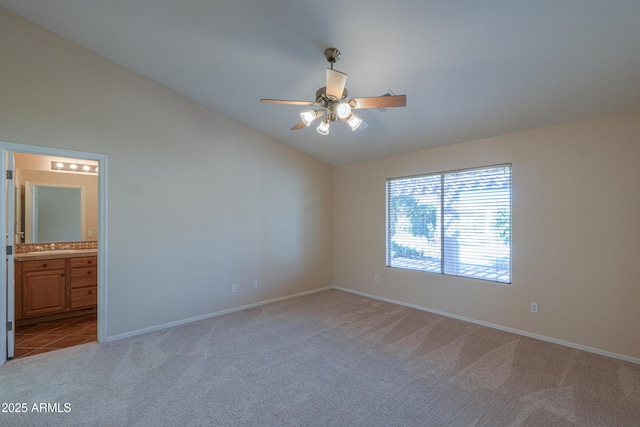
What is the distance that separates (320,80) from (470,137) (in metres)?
2.15

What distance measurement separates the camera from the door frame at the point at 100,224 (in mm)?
2840

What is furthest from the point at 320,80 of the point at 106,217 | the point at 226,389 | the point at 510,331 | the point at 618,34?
the point at 510,331

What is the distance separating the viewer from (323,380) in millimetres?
2566

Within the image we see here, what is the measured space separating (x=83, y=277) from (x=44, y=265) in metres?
0.47

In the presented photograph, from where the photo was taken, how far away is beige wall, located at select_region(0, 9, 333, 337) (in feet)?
9.91

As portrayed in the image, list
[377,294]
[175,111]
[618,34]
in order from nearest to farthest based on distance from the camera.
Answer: [618,34] → [175,111] → [377,294]

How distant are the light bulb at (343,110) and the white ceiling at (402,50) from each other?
62 cm

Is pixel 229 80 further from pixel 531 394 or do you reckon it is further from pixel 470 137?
pixel 531 394

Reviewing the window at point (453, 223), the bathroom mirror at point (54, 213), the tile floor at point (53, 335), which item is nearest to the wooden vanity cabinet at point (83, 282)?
the tile floor at point (53, 335)

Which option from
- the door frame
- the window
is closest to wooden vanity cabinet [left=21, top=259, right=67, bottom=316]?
the door frame

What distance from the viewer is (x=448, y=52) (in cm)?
252

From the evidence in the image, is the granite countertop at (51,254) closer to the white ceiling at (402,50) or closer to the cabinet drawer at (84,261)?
the cabinet drawer at (84,261)

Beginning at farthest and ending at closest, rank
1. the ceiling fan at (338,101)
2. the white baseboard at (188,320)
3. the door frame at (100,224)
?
the white baseboard at (188,320) → the door frame at (100,224) → the ceiling fan at (338,101)

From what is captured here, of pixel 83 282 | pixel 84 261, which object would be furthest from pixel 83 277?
pixel 84 261
